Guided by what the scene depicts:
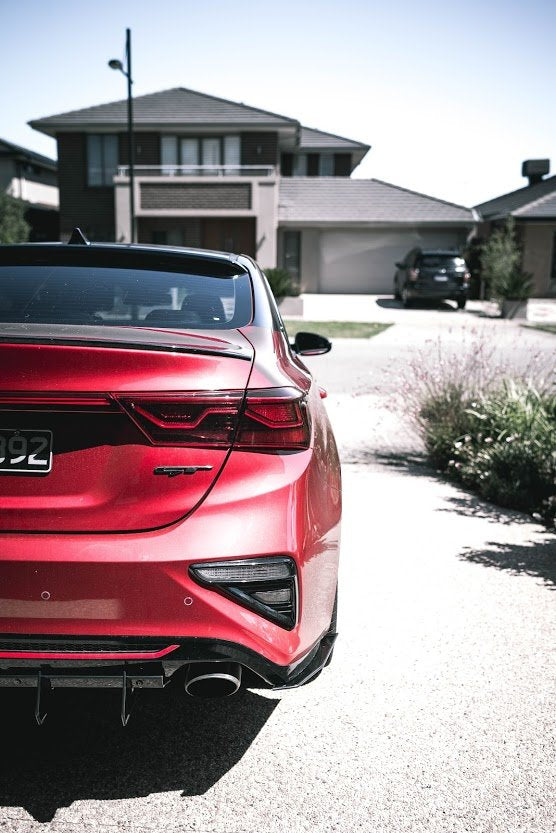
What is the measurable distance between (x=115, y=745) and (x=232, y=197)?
116 feet

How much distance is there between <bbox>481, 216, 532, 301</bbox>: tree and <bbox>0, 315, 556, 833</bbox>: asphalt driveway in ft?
89.8

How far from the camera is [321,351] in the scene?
500 cm

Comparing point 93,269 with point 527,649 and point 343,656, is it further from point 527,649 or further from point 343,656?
point 527,649

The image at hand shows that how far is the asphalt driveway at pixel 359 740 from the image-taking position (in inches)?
105

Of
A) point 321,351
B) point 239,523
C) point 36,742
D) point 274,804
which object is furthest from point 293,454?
point 321,351

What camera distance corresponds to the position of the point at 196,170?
38.9 m

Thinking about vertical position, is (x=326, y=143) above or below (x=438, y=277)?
above

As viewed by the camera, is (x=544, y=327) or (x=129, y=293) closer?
(x=129, y=293)

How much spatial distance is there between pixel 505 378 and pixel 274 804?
5990 mm

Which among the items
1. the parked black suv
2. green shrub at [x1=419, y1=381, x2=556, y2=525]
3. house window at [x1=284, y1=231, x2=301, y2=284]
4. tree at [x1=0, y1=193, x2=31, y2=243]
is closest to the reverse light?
green shrub at [x1=419, y1=381, x2=556, y2=525]

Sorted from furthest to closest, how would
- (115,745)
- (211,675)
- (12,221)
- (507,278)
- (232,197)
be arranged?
1. (12,221)
2. (232,197)
3. (507,278)
4. (115,745)
5. (211,675)

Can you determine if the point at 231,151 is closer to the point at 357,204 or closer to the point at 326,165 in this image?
the point at 357,204

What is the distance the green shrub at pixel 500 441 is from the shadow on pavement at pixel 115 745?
11.7 feet

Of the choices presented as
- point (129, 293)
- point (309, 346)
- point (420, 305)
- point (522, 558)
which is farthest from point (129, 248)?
point (420, 305)
